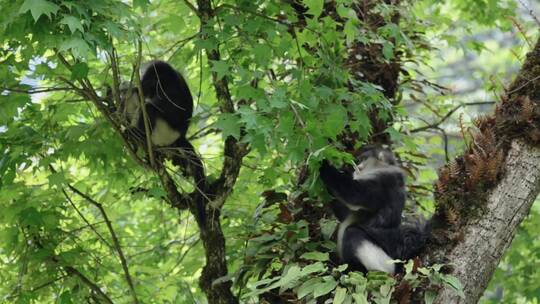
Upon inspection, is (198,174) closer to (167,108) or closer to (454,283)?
(167,108)

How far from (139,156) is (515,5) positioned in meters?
3.92

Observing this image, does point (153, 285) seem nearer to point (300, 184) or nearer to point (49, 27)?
point (300, 184)

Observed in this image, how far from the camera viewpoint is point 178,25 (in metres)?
4.62

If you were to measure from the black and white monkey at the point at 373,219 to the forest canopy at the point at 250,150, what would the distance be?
0.16m

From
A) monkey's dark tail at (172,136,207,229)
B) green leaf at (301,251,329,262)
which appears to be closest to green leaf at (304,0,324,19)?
monkey's dark tail at (172,136,207,229)

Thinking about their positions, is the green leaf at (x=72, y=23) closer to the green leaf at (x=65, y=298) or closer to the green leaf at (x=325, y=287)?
the green leaf at (x=325, y=287)

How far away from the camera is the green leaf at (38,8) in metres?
3.06

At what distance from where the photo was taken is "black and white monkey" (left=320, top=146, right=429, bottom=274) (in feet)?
15.9

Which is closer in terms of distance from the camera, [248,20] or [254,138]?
[254,138]

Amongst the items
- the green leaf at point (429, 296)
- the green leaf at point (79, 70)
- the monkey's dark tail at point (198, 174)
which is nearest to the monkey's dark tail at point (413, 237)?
the green leaf at point (429, 296)

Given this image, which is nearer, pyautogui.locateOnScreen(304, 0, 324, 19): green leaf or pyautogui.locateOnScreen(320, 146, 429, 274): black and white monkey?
pyautogui.locateOnScreen(304, 0, 324, 19): green leaf

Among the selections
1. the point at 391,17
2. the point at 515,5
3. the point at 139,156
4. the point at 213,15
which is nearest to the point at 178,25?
the point at 213,15

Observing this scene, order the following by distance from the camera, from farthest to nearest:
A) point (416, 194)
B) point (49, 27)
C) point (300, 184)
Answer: point (416, 194)
point (300, 184)
point (49, 27)

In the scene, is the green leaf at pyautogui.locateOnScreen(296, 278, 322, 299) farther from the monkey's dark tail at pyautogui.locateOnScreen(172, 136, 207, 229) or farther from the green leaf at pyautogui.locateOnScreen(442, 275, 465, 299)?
the monkey's dark tail at pyautogui.locateOnScreen(172, 136, 207, 229)
